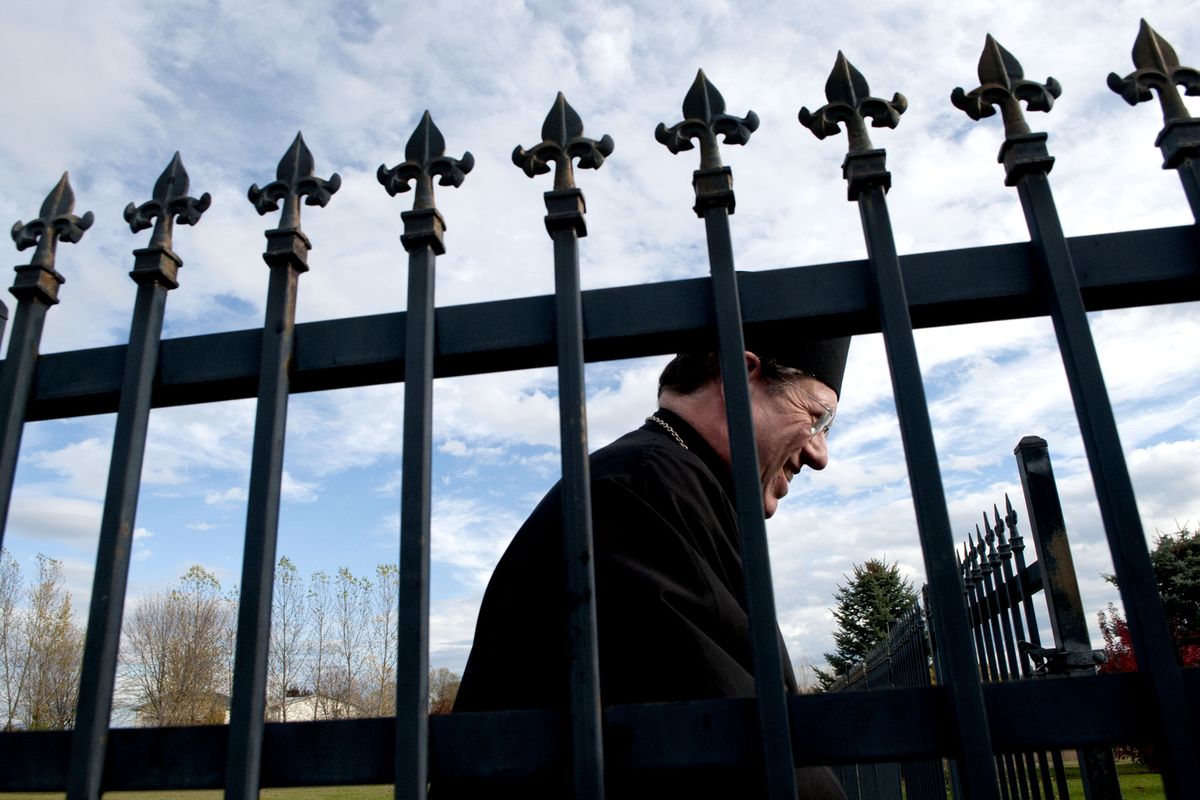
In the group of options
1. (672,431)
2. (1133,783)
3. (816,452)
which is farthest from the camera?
(1133,783)

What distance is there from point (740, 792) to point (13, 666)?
39660 millimetres

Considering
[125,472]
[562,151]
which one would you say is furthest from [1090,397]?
[125,472]

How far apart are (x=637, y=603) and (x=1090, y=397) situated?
89 cm

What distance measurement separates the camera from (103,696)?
54.4 inches

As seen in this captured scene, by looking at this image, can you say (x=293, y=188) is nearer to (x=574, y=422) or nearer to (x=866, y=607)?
(x=574, y=422)

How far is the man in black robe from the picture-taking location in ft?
4.86

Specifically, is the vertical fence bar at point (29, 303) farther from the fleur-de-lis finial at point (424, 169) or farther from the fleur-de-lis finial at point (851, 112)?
the fleur-de-lis finial at point (851, 112)

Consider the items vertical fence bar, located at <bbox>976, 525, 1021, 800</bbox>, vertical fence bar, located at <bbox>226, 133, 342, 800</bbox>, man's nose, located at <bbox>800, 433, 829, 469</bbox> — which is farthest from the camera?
vertical fence bar, located at <bbox>976, 525, 1021, 800</bbox>

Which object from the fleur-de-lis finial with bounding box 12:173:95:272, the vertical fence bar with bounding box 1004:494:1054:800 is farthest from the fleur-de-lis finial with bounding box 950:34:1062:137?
the vertical fence bar with bounding box 1004:494:1054:800

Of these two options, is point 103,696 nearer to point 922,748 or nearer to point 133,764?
point 133,764

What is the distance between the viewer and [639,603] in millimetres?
1553

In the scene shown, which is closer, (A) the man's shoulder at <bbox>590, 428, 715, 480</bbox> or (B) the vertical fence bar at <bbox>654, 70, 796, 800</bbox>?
(B) the vertical fence bar at <bbox>654, 70, 796, 800</bbox>

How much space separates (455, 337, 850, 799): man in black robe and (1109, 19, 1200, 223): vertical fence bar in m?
0.79

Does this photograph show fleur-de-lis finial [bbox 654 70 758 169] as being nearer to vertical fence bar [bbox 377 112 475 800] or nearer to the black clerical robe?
vertical fence bar [bbox 377 112 475 800]
